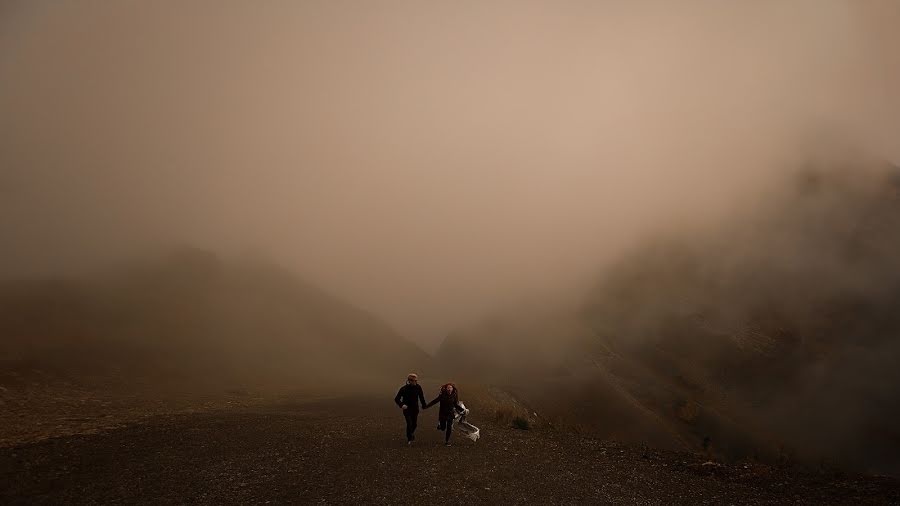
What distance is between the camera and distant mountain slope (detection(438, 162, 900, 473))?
61.8 metres

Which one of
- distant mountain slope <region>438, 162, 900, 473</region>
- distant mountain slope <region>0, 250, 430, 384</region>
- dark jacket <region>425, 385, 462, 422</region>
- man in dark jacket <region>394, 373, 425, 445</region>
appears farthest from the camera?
distant mountain slope <region>438, 162, 900, 473</region>

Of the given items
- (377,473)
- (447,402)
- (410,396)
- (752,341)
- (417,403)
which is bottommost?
(377,473)

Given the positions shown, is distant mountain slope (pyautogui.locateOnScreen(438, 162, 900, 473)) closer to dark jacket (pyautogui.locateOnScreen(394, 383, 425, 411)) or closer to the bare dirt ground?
the bare dirt ground

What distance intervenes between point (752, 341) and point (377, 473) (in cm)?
9693

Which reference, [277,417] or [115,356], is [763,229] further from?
[115,356]

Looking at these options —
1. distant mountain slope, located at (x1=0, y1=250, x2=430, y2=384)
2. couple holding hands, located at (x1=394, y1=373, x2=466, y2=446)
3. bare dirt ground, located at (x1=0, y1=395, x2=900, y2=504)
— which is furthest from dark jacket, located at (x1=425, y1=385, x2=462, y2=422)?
distant mountain slope, located at (x1=0, y1=250, x2=430, y2=384)

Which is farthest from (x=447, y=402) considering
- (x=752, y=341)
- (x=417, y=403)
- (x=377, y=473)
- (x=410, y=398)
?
(x=752, y=341)

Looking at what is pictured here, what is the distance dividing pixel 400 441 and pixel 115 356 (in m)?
38.5

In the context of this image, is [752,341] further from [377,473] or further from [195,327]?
[195,327]

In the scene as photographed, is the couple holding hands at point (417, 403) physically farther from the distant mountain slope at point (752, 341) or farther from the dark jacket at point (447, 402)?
the distant mountain slope at point (752, 341)

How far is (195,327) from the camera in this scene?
64500 mm

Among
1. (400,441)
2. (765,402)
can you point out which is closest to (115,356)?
(400,441)

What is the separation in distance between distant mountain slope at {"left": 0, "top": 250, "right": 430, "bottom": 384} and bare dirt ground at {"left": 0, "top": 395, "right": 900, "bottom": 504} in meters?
26.2

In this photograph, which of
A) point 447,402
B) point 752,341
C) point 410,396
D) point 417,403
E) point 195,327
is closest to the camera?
point 410,396
